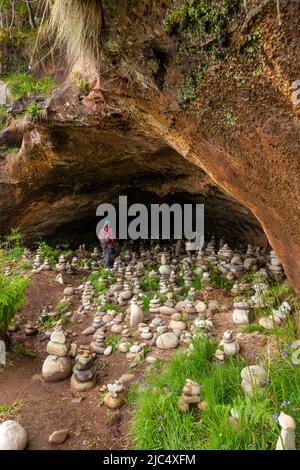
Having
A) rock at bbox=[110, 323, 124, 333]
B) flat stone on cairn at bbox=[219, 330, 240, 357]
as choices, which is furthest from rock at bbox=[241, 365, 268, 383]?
rock at bbox=[110, 323, 124, 333]

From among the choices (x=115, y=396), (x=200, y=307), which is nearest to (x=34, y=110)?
(x=200, y=307)

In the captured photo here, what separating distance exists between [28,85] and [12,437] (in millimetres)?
5300

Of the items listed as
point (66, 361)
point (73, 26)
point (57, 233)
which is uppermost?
point (73, 26)

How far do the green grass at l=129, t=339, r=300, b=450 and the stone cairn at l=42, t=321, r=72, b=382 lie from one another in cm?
86

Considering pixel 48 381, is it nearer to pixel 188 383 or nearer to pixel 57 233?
pixel 188 383

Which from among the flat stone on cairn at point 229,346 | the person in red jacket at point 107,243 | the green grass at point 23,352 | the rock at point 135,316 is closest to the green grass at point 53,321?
the green grass at point 23,352

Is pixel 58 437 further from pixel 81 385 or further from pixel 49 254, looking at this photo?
pixel 49 254

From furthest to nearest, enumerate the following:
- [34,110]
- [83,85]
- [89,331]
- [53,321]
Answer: [34,110] → [53,321] → [89,331] → [83,85]

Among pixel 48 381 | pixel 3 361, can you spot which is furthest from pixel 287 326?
pixel 3 361

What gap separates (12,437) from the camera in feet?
7.46

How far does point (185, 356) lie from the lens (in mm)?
2807

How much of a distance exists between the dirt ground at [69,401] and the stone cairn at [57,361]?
0.08 meters

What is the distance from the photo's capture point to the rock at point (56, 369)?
122 inches

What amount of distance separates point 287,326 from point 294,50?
7.34ft
